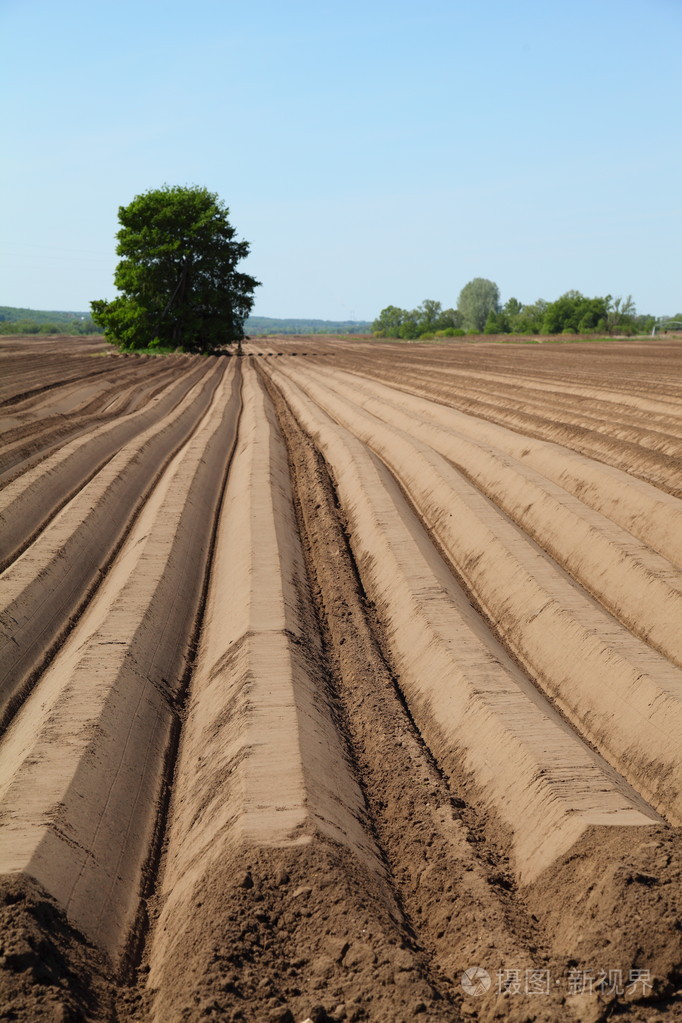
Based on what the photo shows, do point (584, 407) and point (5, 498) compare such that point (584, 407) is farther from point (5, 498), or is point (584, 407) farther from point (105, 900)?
point (105, 900)

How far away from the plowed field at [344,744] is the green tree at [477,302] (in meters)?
112

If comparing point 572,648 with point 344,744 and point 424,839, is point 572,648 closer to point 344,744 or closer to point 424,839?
point 344,744

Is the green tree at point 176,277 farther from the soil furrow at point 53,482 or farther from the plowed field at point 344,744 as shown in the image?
the plowed field at point 344,744

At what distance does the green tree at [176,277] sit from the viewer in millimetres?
41406

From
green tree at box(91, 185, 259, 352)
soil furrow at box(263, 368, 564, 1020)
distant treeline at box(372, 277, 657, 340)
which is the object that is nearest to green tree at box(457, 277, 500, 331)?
distant treeline at box(372, 277, 657, 340)

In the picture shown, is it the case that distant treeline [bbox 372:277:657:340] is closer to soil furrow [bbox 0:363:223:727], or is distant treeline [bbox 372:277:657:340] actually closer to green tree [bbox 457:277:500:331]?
green tree [bbox 457:277:500:331]

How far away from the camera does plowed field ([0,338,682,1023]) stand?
3256 mm

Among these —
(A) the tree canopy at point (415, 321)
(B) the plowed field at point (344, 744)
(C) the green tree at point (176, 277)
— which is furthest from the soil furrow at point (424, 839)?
(A) the tree canopy at point (415, 321)

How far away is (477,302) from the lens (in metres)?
121

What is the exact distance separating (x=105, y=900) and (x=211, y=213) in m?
42.3

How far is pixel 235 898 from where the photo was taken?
3.52 m

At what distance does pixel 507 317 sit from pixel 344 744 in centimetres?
10632

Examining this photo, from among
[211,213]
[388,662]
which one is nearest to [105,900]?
[388,662]

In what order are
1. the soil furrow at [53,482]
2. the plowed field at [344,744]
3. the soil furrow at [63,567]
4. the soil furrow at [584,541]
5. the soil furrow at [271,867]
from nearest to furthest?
the soil furrow at [271,867] < the plowed field at [344,744] < the soil furrow at [63,567] < the soil furrow at [584,541] < the soil furrow at [53,482]
